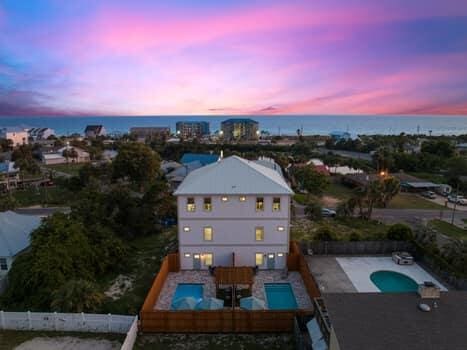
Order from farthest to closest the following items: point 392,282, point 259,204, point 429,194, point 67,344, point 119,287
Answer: point 429,194
point 259,204
point 392,282
point 119,287
point 67,344

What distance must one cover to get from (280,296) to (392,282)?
903 cm

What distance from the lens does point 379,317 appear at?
11.4 meters

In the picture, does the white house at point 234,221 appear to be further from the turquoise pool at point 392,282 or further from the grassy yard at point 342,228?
the grassy yard at point 342,228

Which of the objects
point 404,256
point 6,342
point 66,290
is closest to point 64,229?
point 66,290

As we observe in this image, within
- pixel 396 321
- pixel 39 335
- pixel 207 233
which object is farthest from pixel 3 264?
pixel 396 321

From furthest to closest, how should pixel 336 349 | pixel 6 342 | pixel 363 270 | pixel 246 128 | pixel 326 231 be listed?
pixel 246 128
pixel 326 231
pixel 363 270
pixel 6 342
pixel 336 349

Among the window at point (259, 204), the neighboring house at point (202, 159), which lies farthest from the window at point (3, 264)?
the neighboring house at point (202, 159)

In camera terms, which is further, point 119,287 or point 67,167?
point 67,167

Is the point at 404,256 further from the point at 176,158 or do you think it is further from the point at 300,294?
the point at 176,158

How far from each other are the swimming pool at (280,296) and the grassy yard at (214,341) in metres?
3.14

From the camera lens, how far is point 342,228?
3403 centimetres

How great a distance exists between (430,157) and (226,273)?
66.5 m

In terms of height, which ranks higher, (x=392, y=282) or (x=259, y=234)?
(x=259, y=234)

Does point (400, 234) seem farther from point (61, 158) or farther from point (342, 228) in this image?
point (61, 158)
